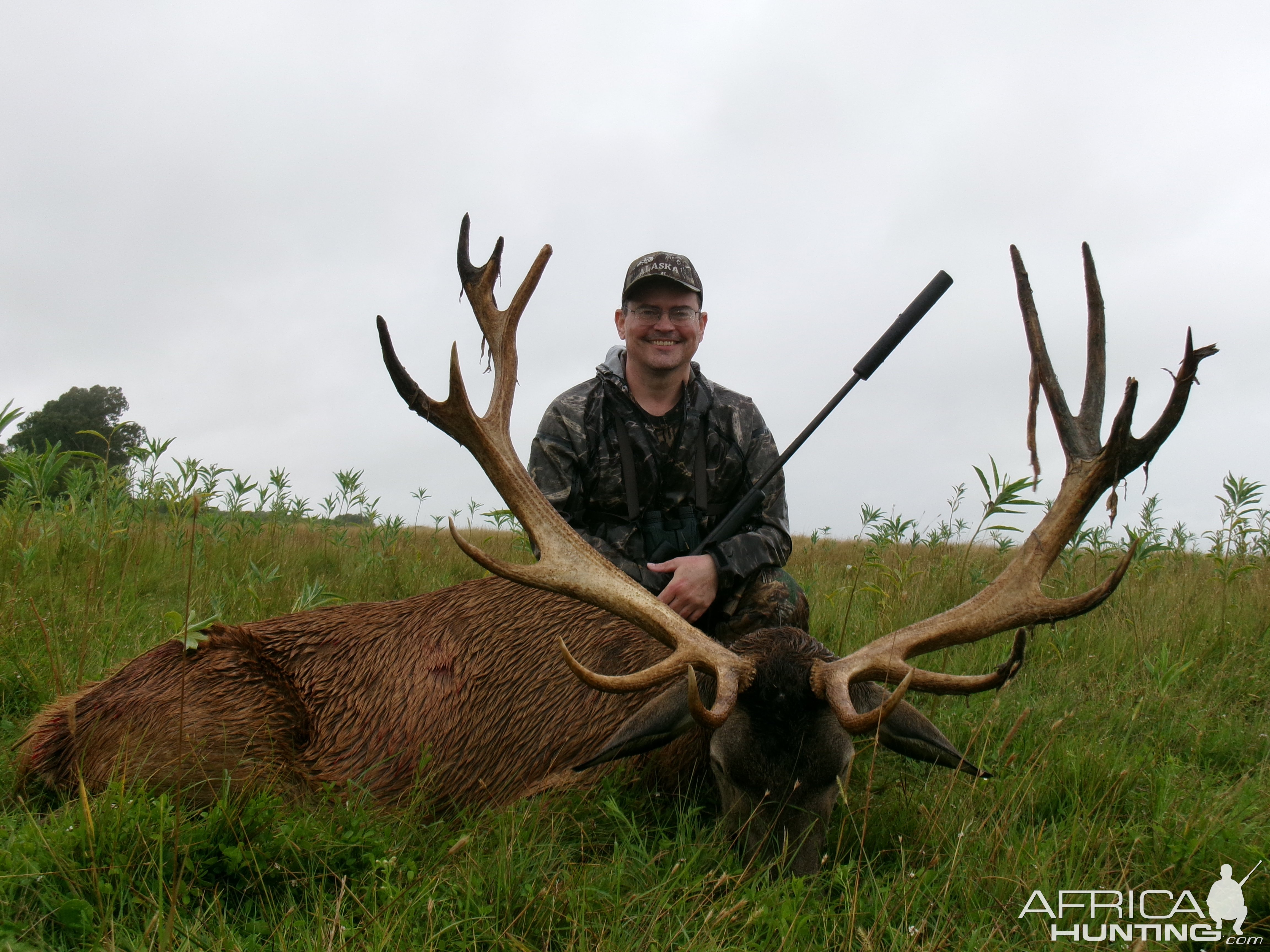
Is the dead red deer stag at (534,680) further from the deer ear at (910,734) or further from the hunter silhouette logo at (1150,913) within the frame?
the hunter silhouette logo at (1150,913)

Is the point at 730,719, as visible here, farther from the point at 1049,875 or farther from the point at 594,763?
the point at 1049,875

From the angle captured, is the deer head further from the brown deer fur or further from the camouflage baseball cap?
the camouflage baseball cap

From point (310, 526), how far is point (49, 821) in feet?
19.8

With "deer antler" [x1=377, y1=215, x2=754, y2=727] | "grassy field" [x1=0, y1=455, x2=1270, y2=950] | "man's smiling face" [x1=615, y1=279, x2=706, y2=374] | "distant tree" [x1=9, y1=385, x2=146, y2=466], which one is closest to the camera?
"grassy field" [x1=0, y1=455, x2=1270, y2=950]

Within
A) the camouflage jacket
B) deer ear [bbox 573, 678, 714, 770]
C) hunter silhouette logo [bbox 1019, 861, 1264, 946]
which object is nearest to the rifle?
the camouflage jacket

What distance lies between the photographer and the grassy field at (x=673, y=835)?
2.27m

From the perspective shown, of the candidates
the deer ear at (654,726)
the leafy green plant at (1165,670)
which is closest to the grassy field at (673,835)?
the leafy green plant at (1165,670)

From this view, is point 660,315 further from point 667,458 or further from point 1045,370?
point 1045,370

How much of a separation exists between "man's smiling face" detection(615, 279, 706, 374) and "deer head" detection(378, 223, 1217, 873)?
1596 mm

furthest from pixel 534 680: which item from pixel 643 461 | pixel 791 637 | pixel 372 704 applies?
pixel 643 461

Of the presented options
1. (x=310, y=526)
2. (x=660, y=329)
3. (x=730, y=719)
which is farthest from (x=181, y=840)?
(x=310, y=526)

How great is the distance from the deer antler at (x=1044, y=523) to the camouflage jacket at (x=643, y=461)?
5.45 ft

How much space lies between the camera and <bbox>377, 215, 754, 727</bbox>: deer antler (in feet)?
9.70

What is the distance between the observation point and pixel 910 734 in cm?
304
